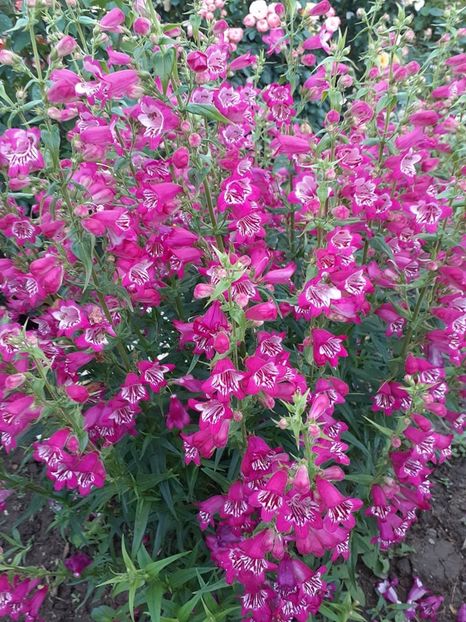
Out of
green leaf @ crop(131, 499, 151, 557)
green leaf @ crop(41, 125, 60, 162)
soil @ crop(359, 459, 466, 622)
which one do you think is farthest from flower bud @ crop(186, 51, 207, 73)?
soil @ crop(359, 459, 466, 622)

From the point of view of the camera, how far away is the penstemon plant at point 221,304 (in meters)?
1.96

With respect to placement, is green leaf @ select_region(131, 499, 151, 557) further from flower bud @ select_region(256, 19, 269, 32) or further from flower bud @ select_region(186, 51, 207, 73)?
flower bud @ select_region(256, 19, 269, 32)

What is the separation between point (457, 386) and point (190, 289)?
1632mm

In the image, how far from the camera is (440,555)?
3676mm

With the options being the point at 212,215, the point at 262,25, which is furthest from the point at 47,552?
the point at 262,25

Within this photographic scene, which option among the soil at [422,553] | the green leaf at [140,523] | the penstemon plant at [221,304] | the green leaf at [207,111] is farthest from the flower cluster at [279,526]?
the soil at [422,553]

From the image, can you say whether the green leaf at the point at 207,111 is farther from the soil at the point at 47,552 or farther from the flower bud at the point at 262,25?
the flower bud at the point at 262,25

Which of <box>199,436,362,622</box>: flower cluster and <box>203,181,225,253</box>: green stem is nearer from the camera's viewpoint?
<box>199,436,362,622</box>: flower cluster

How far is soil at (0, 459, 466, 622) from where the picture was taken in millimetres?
3479

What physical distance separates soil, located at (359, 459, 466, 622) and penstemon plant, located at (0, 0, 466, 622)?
764 mm

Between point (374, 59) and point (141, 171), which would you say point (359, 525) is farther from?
point (374, 59)

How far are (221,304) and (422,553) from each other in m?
2.86

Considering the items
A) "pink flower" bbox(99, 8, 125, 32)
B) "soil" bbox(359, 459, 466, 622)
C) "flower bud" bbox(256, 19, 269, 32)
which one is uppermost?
"pink flower" bbox(99, 8, 125, 32)

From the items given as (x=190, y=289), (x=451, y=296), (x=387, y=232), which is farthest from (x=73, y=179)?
(x=451, y=296)
